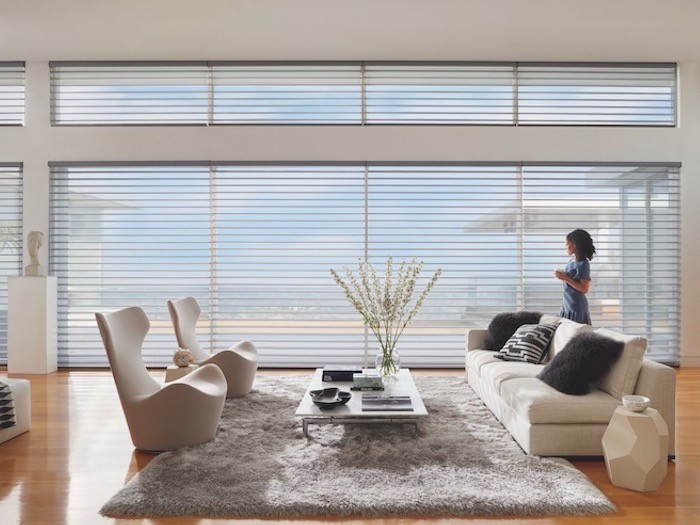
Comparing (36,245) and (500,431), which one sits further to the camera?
(36,245)

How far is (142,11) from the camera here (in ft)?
17.4

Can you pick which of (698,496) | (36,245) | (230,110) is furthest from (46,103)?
(698,496)

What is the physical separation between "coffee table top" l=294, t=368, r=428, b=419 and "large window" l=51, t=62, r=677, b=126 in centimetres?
334

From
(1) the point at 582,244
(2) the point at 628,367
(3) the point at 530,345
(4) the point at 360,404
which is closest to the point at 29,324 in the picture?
(4) the point at 360,404

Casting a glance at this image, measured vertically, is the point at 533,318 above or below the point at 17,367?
above

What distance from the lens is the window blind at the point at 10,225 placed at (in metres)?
6.76

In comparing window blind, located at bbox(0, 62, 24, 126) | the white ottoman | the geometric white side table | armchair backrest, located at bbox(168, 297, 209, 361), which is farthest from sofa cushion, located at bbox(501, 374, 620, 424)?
window blind, located at bbox(0, 62, 24, 126)

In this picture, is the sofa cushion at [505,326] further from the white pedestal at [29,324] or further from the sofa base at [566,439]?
the white pedestal at [29,324]

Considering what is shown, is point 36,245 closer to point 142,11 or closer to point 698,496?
point 142,11

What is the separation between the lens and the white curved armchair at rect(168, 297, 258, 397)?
501 centimetres

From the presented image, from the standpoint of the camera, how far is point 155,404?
3.57 m

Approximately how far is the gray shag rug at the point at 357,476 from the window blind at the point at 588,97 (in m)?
4.03

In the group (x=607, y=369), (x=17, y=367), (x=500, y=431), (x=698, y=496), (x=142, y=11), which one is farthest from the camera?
(x=17, y=367)

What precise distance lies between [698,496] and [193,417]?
2.88 m
